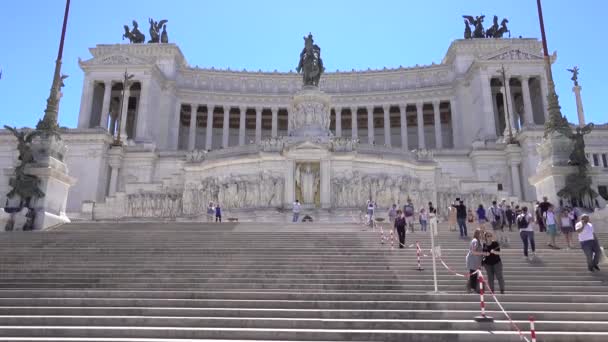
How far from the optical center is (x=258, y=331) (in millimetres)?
8547

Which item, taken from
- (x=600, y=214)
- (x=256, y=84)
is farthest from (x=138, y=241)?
(x=256, y=84)

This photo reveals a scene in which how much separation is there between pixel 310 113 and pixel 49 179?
18713mm

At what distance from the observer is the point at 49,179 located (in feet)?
70.3

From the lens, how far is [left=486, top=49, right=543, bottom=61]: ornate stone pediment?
58875 mm

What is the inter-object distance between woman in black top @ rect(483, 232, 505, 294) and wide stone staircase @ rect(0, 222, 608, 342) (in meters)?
0.41

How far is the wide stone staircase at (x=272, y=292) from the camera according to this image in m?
8.67

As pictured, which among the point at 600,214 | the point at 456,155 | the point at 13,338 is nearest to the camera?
the point at 13,338

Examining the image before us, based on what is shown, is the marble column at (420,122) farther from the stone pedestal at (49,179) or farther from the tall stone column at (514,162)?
the stone pedestal at (49,179)

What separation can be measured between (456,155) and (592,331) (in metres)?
40.7

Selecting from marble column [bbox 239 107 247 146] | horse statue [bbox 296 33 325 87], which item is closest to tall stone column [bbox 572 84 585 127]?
horse statue [bbox 296 33 325 87]

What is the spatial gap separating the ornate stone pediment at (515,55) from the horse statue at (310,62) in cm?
3159

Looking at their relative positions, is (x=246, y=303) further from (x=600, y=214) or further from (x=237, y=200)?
(x=237, y=200)

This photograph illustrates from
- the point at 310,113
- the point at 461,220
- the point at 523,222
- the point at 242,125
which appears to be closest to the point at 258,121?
the point at 242,125

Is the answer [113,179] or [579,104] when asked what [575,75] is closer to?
[579,104]
